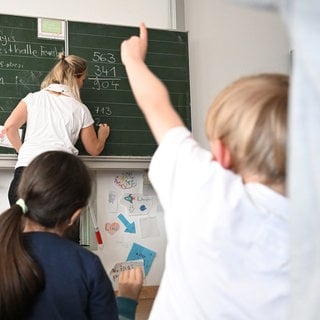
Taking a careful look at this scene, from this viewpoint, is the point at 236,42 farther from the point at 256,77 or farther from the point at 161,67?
the point at 256,77

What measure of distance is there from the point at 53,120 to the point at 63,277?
1.65 m

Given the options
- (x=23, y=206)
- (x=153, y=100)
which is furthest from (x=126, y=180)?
(x=153, y=100)

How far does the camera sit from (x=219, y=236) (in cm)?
66

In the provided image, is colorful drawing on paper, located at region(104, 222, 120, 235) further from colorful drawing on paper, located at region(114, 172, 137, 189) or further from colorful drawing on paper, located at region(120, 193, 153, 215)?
colorful drawing on paper, located at region(114, 172, 137, 189)

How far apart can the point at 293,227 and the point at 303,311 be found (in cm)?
7

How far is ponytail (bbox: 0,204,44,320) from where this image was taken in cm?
124

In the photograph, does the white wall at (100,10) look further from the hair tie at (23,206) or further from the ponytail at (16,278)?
the ponytail at (16,278)

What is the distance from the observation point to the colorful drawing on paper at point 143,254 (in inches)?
136

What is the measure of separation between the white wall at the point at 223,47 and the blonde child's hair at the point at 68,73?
2.89 feet

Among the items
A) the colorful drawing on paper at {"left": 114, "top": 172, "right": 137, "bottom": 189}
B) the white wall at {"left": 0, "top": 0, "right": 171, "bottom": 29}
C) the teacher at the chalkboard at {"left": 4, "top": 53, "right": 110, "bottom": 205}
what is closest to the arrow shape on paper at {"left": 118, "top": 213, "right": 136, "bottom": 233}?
the colorful drawing on paper at {"left": 114, "top": 172, "right": 137, "bottom": 189}

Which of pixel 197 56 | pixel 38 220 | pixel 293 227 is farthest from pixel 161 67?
pixel 293 227

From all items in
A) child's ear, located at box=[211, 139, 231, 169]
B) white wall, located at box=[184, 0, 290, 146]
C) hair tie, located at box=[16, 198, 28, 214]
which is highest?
white wall, located at box=[184, 0, 290, 146]

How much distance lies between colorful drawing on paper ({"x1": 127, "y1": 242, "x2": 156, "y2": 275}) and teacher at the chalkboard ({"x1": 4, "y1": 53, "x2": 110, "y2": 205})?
0.81 meters

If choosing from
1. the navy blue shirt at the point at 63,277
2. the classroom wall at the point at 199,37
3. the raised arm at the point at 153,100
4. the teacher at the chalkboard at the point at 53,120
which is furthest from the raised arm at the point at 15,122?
the raised arm at the point at 153,100
